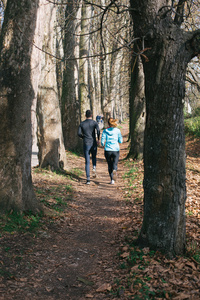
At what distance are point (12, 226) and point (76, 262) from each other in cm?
123

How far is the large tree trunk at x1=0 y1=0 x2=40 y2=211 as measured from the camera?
201 inches

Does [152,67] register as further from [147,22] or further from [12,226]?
[12,226]

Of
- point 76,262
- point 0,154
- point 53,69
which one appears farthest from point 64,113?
point 76,262

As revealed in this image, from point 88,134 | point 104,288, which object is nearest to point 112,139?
point 88,134

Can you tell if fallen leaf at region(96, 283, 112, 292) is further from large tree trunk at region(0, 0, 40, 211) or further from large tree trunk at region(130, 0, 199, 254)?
large tree trunk at region(0, 0, 40, 211)

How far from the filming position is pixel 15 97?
5195 mm

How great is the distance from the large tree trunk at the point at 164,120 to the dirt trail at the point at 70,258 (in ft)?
3.14

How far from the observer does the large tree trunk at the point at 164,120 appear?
3.92m

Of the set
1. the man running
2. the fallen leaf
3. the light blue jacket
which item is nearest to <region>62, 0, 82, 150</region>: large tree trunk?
the man running

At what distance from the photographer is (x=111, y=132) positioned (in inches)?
388

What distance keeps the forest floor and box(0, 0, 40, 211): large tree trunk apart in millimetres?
654

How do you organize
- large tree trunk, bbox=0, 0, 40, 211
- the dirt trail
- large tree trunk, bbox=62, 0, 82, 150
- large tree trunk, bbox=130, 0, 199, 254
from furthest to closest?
large tree trunk, bbox=62, 0, 82, 150, large tree trunk, bbox=0, 0, 40, 211, large tree trunk, bbox=130, 0, 199, 254, the dirt trail

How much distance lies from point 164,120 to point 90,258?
2.42 m

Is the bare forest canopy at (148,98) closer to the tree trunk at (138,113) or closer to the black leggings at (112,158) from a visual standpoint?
the black leggings at (112,158)
